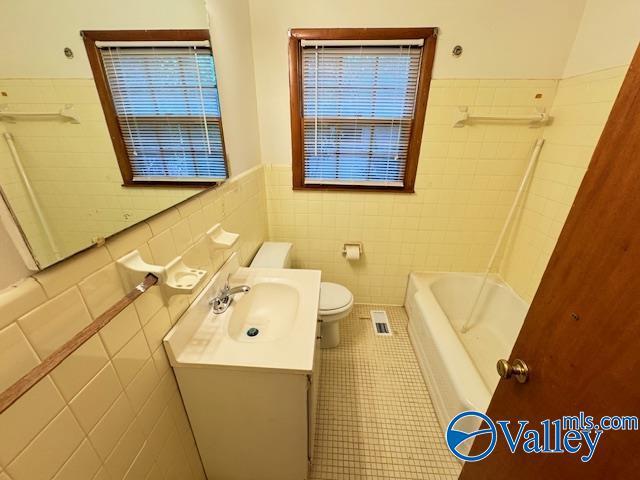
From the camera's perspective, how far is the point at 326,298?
1.79 meters

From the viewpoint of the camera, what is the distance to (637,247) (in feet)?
1.34

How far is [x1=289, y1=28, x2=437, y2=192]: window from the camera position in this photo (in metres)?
1.59

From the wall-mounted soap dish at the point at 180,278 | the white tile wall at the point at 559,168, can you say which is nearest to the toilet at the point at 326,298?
the wall-mounted soap dish at the point at 180,278

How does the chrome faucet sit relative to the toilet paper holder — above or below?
above

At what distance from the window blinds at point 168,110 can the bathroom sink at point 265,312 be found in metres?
0.60

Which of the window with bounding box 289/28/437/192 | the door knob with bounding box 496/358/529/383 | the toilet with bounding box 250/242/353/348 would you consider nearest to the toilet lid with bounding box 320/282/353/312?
the toilet with bounding box 250/242/353/348

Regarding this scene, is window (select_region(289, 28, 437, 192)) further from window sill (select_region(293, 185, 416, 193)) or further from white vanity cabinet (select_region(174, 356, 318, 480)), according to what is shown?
white vanity cabinet (select_region(174, 356, 318, 480))

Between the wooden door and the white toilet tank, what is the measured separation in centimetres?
134

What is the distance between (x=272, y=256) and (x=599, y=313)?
1.56m

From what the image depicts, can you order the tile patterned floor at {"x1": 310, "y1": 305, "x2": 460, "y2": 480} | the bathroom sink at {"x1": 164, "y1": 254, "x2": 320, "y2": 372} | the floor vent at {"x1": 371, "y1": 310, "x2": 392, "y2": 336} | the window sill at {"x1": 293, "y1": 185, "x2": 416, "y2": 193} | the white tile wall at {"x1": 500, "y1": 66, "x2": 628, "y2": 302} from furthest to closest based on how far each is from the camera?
1. the floor vent at {"x1": 371, "y1": 310, "x2": 392, "y2": 336}
2. the window sill at {"x1": 293, "y1": 185, "x2": 416, "y2": 193}
3. the white tile wall at {"x1": 500, "y1": 66, "x2": 628, "y2": 302}
4. the tile patterned floor at {"x1": 310, "y1": 305, "x2": 460, "y2": 480}
5. the bathroom sink at {"x1": 164, "y1": 254, "x2": 320, "y2": 372}

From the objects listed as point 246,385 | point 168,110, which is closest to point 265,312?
point 246,385

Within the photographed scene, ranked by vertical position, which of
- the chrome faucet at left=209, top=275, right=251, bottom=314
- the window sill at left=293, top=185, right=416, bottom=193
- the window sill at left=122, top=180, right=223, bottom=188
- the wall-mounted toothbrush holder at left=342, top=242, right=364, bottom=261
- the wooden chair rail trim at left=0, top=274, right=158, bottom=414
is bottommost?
the wall-mounted toothbrush holder at left=342, top=242, right=364, bottom=261

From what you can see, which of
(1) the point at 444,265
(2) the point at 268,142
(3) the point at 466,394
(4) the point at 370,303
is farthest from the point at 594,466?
(2) the point at 268,142

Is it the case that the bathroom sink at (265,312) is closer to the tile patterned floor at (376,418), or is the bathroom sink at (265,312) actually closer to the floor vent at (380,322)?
the tile patterned floor at (376,418)
